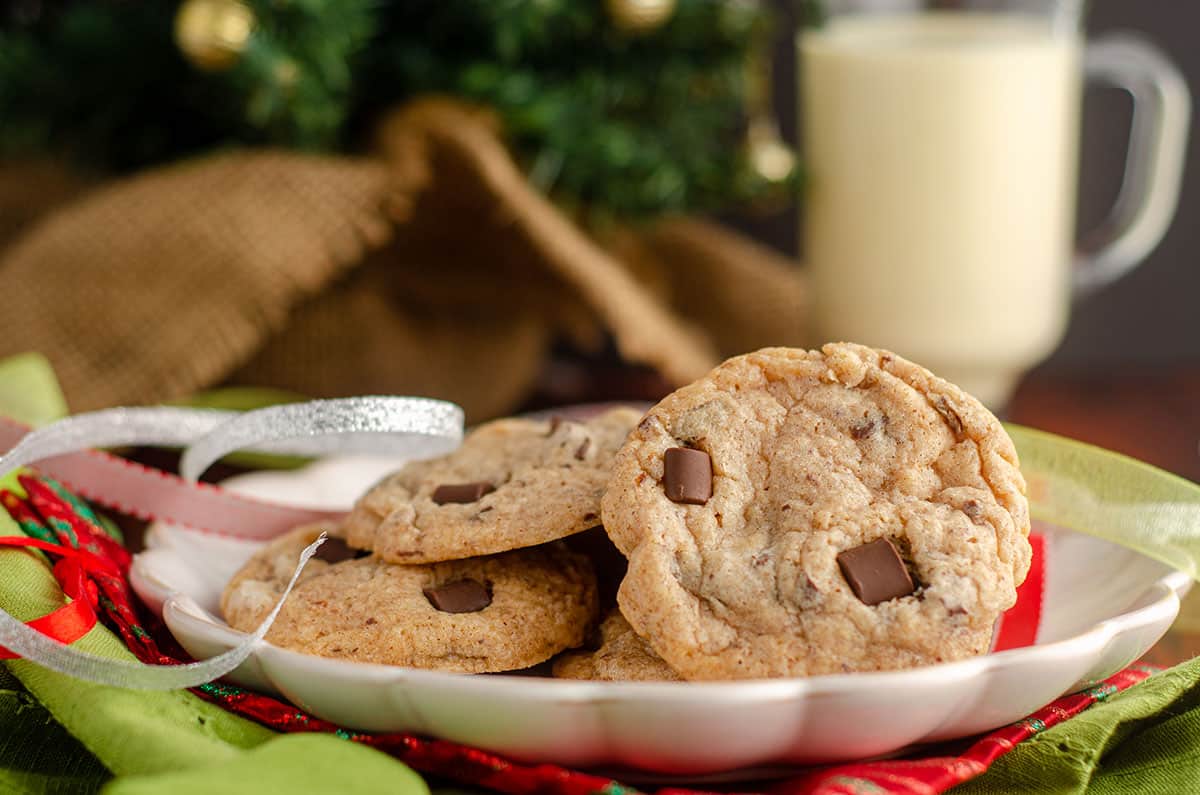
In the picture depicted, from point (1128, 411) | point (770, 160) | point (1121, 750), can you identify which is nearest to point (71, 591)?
point (1121, 750)

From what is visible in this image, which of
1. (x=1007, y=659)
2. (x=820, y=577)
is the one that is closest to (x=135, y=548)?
(x=820, y=577)

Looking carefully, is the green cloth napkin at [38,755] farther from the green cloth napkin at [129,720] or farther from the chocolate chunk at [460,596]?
the chocolate chunk at [460,596]

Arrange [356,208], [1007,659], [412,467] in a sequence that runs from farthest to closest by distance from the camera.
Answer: [356,208], [412,467], [1007,659]

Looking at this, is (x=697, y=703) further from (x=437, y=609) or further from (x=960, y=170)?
(x=960, y=170)

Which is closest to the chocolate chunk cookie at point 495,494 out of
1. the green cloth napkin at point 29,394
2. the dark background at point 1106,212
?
the green cloth napkin at point 29,394

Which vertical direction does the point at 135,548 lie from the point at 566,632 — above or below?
below

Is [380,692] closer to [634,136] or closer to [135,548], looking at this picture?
[135,548]

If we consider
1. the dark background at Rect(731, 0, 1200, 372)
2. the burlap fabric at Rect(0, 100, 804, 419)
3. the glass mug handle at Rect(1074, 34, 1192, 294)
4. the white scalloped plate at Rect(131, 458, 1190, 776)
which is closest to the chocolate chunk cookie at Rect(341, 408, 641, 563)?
the white scalloped plate at Rect(131, 458, 1190, 776)
